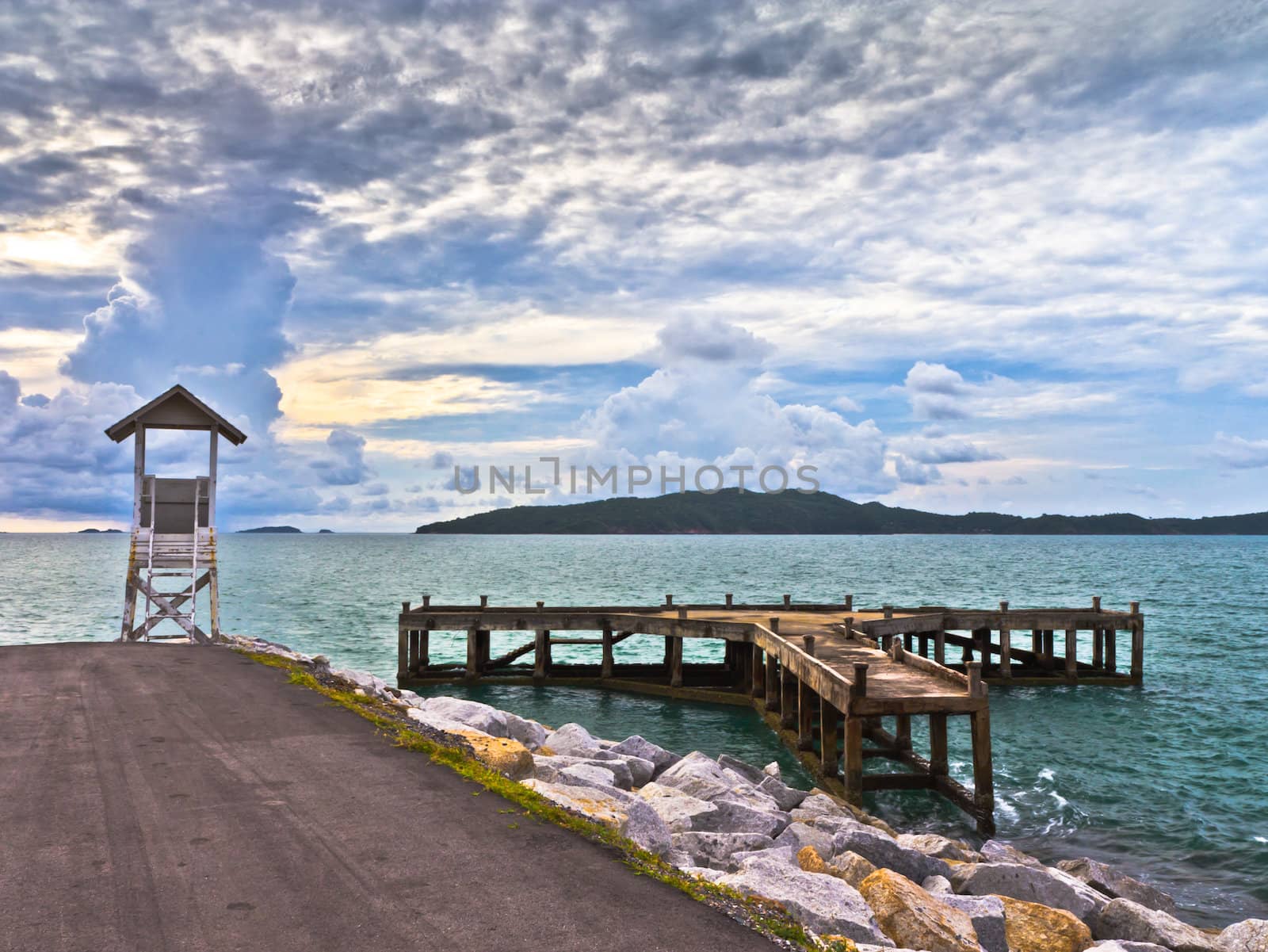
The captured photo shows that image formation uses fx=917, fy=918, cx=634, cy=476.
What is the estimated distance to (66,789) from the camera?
9844mm

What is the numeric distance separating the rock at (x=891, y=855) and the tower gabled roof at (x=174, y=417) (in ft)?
61.3

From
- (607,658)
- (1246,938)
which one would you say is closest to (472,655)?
(607,658)

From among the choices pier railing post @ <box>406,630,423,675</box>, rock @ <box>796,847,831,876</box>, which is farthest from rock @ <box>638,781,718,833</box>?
pier railing post @ <box>406,630,423,675</box>

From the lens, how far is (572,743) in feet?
56.1

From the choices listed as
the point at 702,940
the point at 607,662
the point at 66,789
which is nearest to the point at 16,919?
the point at 66,789

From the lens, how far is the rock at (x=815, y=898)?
855 cm

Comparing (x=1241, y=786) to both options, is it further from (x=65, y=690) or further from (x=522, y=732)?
(x=65, y=690)

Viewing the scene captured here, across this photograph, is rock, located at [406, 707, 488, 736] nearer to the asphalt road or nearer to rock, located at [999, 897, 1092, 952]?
the asphalt road

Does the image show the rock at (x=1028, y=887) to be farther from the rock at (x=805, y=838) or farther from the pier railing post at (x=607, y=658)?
the pier railing post at (x=607, y=658)

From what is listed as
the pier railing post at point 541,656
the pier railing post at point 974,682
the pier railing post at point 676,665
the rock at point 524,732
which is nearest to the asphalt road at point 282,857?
the rock at point 524,732

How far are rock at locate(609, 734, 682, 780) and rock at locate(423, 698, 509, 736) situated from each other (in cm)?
228

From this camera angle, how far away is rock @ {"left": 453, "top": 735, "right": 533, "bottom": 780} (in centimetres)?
1212

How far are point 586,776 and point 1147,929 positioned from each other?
7621mm

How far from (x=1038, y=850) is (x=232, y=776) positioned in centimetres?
1408
